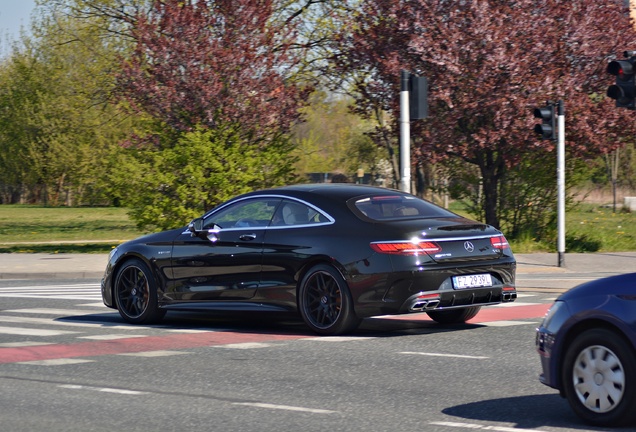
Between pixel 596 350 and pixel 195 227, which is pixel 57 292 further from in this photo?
pixel 596 350

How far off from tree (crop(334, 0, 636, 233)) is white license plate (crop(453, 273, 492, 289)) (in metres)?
13.2

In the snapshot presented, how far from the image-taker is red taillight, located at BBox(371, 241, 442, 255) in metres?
10.7

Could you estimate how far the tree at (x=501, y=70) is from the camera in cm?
2419

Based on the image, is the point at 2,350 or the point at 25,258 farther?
the point at 25,258

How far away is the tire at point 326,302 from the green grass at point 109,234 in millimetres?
13708

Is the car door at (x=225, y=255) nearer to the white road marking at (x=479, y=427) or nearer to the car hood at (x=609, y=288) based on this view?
the white road marking at (x=479, y=427)

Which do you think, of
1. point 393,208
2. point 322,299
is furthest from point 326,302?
point 393,208

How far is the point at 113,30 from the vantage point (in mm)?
35125

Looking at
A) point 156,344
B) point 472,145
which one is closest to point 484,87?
point 472,145

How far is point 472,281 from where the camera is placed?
11.0 metres

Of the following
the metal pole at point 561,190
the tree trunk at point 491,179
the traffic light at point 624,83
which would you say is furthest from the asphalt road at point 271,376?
the tree trunk at point 491,179

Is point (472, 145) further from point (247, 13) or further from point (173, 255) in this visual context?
point (173, 255)

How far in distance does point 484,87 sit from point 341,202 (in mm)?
13411

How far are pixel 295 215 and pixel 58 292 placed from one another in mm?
6877
